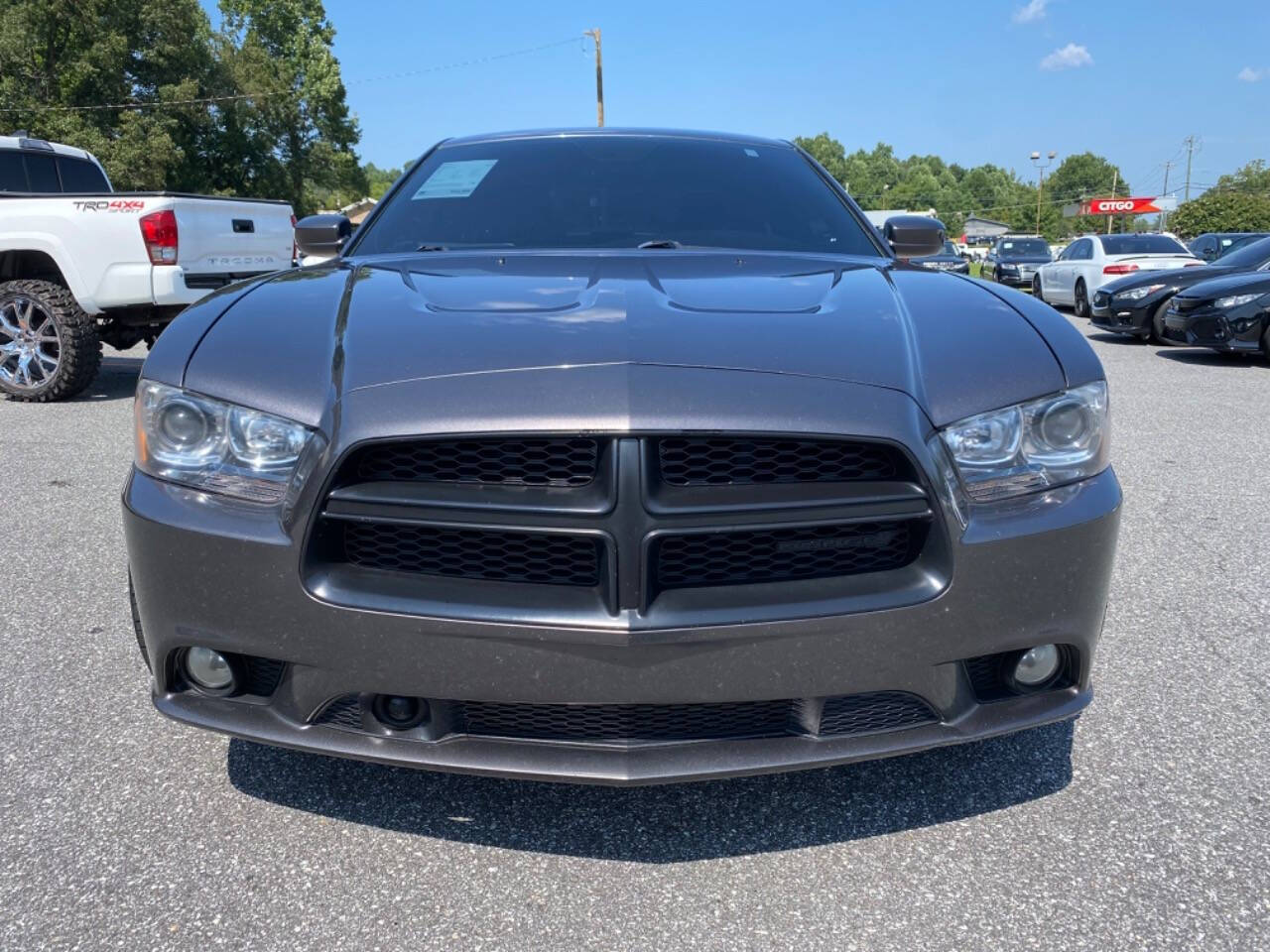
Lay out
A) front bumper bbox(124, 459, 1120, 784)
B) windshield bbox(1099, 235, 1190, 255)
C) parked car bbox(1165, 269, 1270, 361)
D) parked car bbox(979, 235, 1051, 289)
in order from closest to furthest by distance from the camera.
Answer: front bumper bbox(124, 459, 1120, 784), parked car bbox(1165, 269, 1270, 361), windshield bbox(1099, 235, 1190, 255), parked car bbox(979, 235, 1051, 289)

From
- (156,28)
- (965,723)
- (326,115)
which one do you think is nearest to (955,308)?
(965,723)

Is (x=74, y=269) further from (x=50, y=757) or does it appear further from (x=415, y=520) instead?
(x=415, y=520)

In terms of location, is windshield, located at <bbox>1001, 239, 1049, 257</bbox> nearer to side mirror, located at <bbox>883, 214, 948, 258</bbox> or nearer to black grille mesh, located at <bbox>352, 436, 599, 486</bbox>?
side mirror, located at <bbox>883, 214, 948, 258</bbox>

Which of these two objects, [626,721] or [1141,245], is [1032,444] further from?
[1141,245]

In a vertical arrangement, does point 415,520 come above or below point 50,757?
above

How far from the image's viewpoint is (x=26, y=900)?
191cm

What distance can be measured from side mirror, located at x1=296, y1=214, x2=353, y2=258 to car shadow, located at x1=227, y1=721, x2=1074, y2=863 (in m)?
1.70

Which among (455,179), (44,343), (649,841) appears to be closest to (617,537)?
(649,841)

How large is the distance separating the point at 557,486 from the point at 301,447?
48cm

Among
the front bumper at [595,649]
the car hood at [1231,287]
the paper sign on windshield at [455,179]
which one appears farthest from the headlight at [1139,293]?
the front bumper at [595,649]

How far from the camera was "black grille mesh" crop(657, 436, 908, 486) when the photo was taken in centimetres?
181

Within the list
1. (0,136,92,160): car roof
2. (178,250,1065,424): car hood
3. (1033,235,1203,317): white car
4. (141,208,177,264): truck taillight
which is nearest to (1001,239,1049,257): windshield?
(1033,235,1203,317): white car

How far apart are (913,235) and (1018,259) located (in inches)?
1040

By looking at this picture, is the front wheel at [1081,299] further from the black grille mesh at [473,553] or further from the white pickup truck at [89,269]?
the black grille mesh at [473,553]
